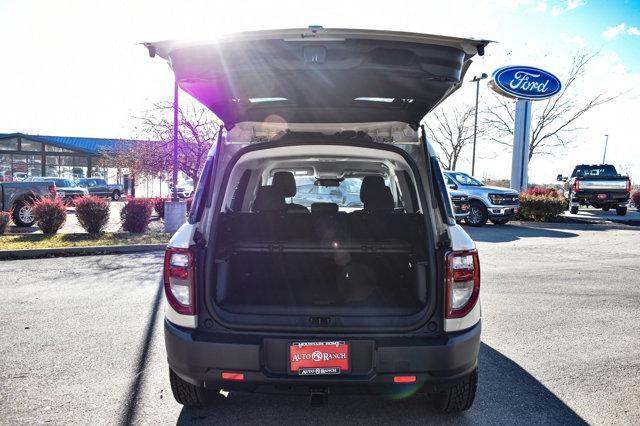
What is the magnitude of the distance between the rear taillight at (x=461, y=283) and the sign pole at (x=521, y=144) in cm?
2015

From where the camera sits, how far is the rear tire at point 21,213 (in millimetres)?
12672

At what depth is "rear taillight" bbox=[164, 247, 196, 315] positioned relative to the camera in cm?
245

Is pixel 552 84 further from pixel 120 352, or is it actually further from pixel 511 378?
pixel 120 352

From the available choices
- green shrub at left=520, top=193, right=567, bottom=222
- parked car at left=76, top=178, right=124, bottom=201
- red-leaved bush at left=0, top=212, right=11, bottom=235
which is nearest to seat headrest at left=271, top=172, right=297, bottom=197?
red-leaved bush at left=0, top=212, right=11, bottom=235

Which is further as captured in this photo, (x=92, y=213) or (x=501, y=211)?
(x=501, y=211)

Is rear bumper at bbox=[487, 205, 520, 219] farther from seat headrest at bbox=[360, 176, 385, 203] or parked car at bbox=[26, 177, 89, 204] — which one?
parked car at bbox=[26, 177, 89, 204]

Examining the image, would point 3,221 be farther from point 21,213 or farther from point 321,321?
point 321,321

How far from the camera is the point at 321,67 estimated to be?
234cm

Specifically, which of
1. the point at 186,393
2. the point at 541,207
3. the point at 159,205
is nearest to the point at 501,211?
→ the point at 541,207

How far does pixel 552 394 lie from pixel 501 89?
19.5m

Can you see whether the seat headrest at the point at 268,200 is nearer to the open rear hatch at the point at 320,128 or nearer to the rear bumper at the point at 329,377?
the open rear hatch at the point at 320,128

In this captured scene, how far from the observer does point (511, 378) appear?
11.0 feet

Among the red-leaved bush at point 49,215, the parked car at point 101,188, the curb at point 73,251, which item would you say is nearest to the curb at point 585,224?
the curb at point 73,251

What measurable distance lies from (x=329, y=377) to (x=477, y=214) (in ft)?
44.8
